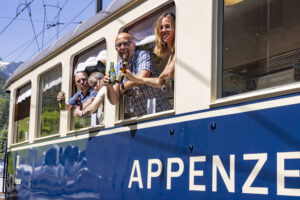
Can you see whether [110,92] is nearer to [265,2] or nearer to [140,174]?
[140,174]

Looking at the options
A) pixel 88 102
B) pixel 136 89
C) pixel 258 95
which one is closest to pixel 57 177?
pixel 88 102

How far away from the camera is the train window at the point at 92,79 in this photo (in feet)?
16.6

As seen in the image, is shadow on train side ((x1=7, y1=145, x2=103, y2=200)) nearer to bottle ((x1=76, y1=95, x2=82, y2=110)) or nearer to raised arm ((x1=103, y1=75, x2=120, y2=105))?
bottle ((x1=76, y1=95, x2=82, y2=110))

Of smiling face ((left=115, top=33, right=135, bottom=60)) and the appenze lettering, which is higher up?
smiling face ((left=115, top=33, right=135, bottom=60))

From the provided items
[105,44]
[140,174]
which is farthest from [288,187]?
[105,44]

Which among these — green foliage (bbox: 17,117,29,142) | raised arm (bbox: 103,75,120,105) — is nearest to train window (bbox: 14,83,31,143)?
green foliage (bbox: 17,117,29,142)

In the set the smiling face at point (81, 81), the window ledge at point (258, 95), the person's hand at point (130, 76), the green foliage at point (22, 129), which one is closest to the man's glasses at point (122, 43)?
the person's hand at point (130, 76)

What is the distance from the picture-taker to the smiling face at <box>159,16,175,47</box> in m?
4.00

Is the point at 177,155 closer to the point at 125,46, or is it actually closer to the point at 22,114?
the point at 125,46

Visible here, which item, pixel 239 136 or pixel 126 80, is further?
pixel 126 80

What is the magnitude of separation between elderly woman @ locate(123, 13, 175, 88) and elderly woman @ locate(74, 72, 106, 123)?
0.89 metres

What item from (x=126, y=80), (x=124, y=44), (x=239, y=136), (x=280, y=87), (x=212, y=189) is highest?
(x=124, y=44)

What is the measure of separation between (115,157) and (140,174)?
54 centimetres

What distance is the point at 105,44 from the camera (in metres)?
5.06
